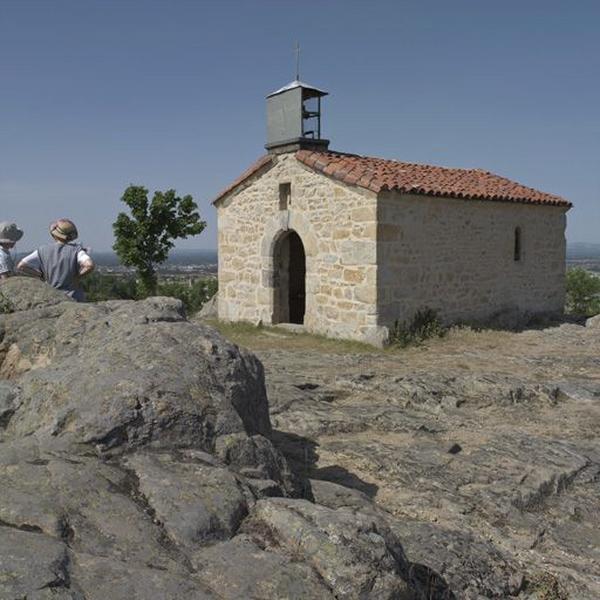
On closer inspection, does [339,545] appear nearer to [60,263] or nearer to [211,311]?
[60,263]

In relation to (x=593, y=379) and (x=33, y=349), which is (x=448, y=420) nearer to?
(x=593, y=379)

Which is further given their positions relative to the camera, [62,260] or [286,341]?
[286,341]

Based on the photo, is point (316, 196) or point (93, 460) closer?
point (93, 460)

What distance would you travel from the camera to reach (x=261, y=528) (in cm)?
262

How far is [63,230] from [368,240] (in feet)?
23.1

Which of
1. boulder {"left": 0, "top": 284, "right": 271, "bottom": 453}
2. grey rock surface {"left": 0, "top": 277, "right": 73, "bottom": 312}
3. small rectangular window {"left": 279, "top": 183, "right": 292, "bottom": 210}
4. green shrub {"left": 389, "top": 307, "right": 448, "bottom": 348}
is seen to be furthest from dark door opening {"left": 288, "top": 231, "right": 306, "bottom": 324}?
boulder {"left": 0, "top": 284, "right": 271, "bottom": 453}

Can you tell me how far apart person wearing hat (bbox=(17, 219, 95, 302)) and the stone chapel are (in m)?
6.85

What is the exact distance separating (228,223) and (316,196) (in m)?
3.38

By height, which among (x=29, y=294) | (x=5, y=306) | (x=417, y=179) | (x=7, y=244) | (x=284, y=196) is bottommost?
(x=5, y=306)

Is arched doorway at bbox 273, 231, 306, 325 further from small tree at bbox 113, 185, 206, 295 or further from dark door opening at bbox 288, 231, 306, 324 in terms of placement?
small tree at bbox 113, 185, 206, 295

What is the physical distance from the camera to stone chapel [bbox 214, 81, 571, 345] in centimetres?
1216

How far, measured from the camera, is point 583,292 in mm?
28344

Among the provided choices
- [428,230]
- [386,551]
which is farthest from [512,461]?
[428,230]

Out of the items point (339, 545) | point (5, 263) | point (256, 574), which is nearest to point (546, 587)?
point (339, 545)
